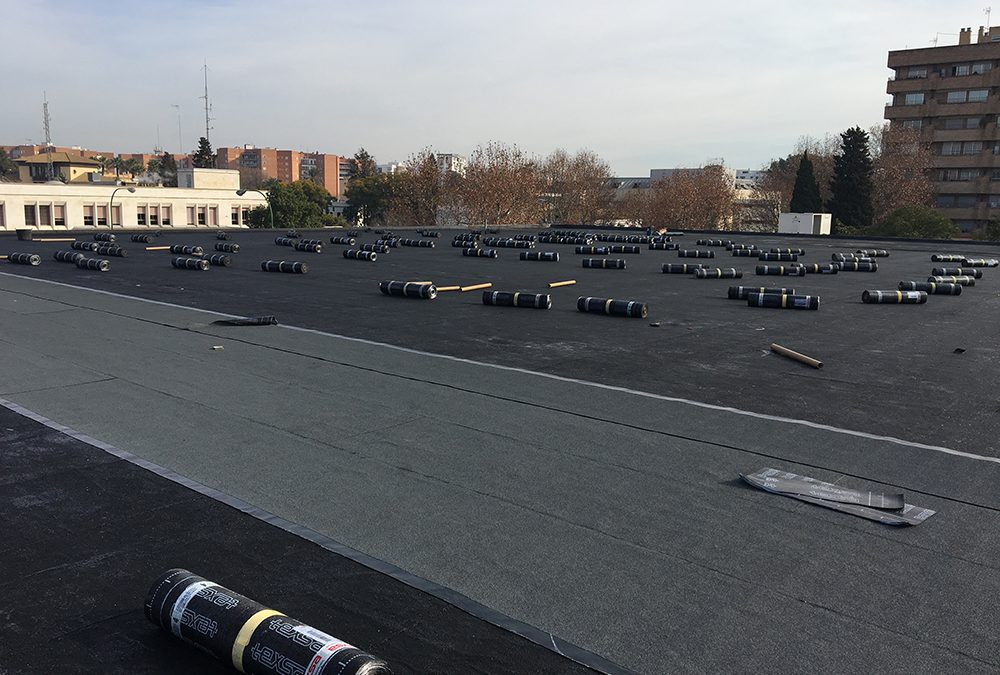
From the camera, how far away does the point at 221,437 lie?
1022cm

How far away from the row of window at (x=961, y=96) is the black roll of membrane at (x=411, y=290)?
106269 mm

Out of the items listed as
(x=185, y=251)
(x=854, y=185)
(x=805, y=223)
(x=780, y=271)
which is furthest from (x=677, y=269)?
(x=854, y=185)

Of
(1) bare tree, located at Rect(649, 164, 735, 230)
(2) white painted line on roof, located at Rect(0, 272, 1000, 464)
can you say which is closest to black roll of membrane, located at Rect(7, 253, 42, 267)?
(2) white painted line on roof, located at Rect(0, 272, 1000, 464)

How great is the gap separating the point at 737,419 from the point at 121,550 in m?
8.40

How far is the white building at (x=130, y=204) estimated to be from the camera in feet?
274

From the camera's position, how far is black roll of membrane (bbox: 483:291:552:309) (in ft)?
74.2

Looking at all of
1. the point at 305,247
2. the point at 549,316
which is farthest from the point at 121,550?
the point at 305,247

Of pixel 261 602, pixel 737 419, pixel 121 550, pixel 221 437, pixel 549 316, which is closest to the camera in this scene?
pixel 261 602

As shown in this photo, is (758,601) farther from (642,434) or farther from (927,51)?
(927,51)

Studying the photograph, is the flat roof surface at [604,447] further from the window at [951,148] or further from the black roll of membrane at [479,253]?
the window at [951,148]

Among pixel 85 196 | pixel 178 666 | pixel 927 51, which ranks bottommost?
pixel 178 666

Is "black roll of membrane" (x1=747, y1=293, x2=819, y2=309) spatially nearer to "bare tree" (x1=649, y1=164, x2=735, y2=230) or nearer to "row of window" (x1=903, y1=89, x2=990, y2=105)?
"bare tree" (x1=649, y1=164, x2=735, y2=230)

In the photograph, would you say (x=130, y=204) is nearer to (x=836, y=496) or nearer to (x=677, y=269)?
(x=677, y=269)

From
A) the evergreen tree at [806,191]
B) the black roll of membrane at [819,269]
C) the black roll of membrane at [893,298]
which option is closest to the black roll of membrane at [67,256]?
the black roll of membrane at [893,298]
